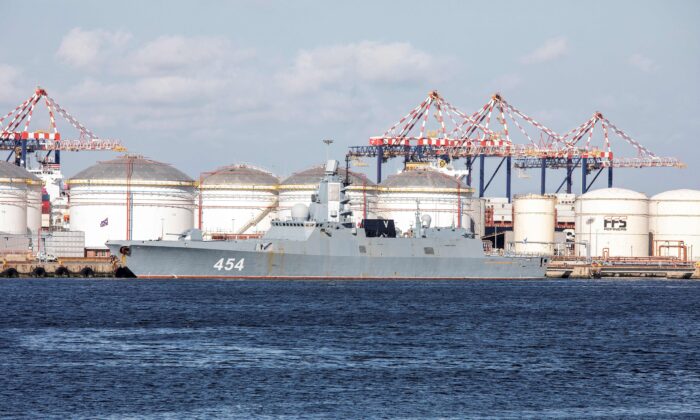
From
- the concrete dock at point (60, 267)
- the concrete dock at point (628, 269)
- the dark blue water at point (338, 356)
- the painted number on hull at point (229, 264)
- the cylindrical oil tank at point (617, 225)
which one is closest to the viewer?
the dark blue water at point (338, 356)

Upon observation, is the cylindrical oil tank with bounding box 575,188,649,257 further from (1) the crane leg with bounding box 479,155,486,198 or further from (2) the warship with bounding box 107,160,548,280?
(1) the crane leg with bounding box 479,155,486,198

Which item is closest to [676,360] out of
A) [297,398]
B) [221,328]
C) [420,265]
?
[297,398]

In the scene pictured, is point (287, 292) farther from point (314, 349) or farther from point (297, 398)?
point (297, 398)

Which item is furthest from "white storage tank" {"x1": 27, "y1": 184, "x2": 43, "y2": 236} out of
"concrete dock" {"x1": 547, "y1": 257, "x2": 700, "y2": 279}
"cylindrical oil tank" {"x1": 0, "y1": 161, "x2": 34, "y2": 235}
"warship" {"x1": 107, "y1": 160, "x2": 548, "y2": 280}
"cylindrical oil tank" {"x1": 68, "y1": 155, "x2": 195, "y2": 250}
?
"concrete dock" {"x1": 547, "y1": 257, "x2": 700, "y2": 279}

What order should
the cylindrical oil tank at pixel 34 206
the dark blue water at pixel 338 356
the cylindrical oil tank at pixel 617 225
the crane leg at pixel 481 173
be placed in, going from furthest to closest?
the crane leg at pixel 481 173 → the cylindrical oil tank at pixel 617 225 → the cylindrical oil tank at pixel 34 206 → the dark blue water at pixel 338 356

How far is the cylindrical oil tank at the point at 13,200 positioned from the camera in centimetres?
9712

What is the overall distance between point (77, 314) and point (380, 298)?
1893cm

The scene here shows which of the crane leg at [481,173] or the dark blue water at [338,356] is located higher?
the crane leg at [481,173]

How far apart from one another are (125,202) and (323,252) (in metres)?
24.2

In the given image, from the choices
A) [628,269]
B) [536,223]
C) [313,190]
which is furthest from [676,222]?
[313,190]

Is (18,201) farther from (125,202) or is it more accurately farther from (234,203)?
(234,203)

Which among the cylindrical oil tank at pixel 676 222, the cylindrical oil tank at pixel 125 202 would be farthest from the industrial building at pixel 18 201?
the cylindrical oil tank at pixel 676 222

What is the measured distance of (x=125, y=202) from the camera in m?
95.4

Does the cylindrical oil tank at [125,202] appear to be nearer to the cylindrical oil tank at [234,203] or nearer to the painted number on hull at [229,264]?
the cylindrical oil tank at [234,203]
